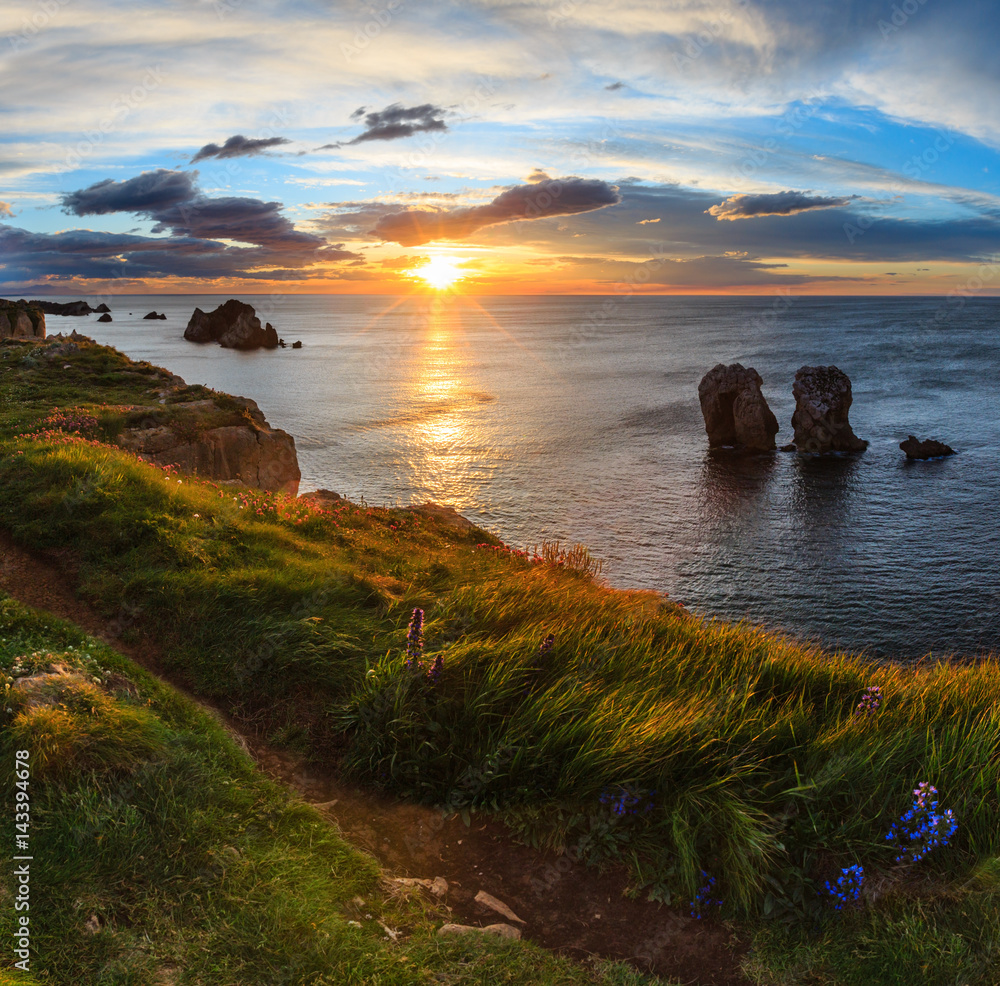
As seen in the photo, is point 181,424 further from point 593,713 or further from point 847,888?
point 847,888

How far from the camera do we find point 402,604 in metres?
9.65

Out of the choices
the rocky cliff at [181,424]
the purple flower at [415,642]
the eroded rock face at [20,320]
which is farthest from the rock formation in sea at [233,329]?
the purple flower at [415,642]

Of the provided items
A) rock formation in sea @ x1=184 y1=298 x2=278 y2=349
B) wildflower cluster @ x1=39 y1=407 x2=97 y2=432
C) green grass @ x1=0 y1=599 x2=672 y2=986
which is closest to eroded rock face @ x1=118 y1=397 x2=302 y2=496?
wildflower cluster @ x1=39 y1=407 x2=97 y2=432

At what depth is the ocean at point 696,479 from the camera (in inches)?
1102


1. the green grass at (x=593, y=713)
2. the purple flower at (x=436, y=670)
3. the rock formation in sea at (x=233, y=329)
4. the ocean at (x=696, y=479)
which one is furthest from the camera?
the rock formation in sea at (x=233, y=329)

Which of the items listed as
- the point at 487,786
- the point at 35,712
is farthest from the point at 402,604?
the point at 35,712

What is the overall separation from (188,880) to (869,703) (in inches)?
280

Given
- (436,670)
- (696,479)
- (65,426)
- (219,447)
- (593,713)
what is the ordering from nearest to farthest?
(593,713) → (436,670) → (65,426) → (219,447) → (696,479)

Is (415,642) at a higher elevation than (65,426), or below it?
below

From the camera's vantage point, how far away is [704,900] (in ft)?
18.7

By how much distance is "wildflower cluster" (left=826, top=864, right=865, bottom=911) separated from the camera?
5473 millimetres

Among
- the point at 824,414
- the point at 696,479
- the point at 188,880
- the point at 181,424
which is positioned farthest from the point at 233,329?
the point at 188,880

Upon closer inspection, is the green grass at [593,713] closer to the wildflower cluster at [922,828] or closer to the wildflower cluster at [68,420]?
the wildflower cluster at [922,828]

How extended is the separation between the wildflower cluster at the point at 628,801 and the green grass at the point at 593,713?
40 mm
